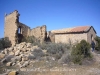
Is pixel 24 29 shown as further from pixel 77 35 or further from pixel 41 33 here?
pixel 77 35

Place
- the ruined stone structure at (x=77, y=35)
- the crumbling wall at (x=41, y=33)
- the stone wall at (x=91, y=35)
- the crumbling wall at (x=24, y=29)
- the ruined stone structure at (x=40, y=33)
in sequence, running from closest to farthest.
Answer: the ruined stone structure at (x=77, y=35) < the stone wall at (x=91, y=35) < the ruined stone structure at (x=40, y=33) < the crumbling wall at (x=41, y=33) < the crumbling wall at (x=24, y=29)

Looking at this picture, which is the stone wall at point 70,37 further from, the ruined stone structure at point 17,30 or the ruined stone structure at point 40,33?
the ruined stone structure at point 17,30

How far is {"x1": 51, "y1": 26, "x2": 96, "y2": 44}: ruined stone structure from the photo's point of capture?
46.5ft

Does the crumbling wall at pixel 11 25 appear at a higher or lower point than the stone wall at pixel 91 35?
higher

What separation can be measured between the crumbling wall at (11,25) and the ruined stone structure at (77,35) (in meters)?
6.50

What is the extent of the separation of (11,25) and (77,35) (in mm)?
9848

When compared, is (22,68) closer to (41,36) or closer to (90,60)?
(90,60)

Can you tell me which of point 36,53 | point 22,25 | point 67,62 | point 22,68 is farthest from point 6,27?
point 67,62

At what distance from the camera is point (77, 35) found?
14734 millimetres

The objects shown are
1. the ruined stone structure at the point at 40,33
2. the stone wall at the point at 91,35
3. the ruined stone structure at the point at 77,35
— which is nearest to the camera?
the ruined stone structure at the point at 77,35

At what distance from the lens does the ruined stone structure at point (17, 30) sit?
47.8 feet

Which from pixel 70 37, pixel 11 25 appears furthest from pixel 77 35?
pixel 11 25

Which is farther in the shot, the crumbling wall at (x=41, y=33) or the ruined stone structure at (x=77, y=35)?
the crumbling wall at (x=41, y=33)

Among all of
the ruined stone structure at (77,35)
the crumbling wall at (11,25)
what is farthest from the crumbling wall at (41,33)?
the crumbling wall at (11,25)
